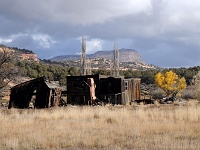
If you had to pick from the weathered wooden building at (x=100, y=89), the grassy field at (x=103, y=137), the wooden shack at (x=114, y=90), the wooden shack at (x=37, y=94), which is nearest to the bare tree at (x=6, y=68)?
the weathered wooden building at (x=100, y=89)

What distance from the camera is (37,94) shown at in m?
26.9

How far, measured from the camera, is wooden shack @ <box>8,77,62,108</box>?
26562 mm

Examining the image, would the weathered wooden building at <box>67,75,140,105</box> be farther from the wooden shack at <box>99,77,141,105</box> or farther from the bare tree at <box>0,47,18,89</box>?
the bare tree at <box>0,47,18,89</box>

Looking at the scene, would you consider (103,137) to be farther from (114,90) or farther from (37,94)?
(114,90)

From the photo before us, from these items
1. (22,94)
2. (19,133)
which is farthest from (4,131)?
(22,94)

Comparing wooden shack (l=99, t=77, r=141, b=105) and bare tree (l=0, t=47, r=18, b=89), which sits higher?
bare tree (l=0, t=47, r=18, b=89)

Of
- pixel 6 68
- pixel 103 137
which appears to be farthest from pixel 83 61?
pixel 103 137

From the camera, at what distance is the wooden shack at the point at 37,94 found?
87.1 ft

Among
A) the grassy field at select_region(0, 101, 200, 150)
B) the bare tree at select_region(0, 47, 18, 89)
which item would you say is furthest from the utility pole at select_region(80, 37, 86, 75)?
the grassy field at select_region(0, 101, 200, 150)

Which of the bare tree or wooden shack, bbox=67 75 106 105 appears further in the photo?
the bare tree

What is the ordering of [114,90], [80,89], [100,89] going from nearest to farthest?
[80,89] → [100,89] → [114,90]

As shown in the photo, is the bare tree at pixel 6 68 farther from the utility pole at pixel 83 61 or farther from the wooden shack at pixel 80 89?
the utility pole at pixel 83 61

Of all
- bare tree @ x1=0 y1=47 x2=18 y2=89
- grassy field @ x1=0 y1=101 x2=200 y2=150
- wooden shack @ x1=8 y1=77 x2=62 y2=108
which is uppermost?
bare tree @ x1=0 y1=47 x2=18 y2=89

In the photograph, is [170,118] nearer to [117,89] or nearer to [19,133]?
[19,133]
